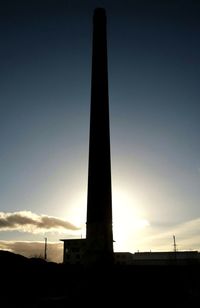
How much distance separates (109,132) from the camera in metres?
20.9

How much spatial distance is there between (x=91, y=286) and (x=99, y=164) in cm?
656

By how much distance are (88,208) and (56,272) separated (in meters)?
4.13

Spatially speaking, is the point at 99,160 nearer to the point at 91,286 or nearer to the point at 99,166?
the point at 99,166

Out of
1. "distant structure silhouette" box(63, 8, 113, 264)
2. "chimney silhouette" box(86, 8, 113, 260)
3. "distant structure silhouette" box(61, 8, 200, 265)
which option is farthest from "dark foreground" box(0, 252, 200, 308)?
"chimney silhouette" box(86, 8, 113, 260)

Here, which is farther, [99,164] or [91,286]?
[99,164]

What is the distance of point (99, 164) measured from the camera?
19609 mm

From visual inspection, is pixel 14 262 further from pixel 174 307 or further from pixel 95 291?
pixel 174 307

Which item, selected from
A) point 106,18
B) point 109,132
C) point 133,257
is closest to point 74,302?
point 109,132

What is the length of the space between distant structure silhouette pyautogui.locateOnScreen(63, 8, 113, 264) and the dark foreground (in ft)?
3.71

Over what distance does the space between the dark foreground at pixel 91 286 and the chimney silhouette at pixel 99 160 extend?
147 centimetres

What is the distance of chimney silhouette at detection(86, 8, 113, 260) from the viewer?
18.1 meters

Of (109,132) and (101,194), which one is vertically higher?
(109,132)

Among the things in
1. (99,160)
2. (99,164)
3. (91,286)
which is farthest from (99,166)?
(91,286)

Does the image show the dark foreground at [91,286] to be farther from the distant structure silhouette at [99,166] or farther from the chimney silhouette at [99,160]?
the chimney silhouette at [99,160]
